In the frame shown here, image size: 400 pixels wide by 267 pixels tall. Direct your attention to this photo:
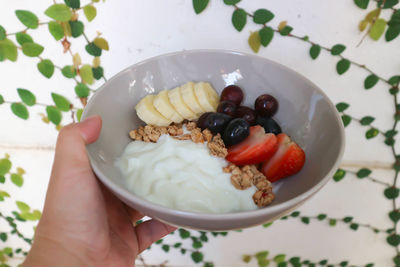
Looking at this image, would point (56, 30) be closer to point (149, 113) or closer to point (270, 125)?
point (149, 113)

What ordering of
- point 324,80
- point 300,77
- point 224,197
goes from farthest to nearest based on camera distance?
point 324,80 → point 300,77 → point 224,197

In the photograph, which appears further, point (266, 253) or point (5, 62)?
point (266, 253)

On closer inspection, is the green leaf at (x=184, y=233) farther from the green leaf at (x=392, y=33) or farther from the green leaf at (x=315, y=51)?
the green leaf at (x=392, y=33)


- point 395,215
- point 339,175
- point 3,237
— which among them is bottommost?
point 3,237

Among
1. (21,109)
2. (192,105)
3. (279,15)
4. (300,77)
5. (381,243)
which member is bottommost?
(381,243)

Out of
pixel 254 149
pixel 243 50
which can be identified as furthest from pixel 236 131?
pixel 243 50

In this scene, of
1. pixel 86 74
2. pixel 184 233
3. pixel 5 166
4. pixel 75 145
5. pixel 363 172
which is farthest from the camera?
pixel 184 233

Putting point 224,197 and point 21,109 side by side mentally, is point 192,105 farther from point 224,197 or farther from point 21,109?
point 21,109

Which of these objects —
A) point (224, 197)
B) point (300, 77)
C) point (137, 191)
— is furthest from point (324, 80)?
point (137, 191)
